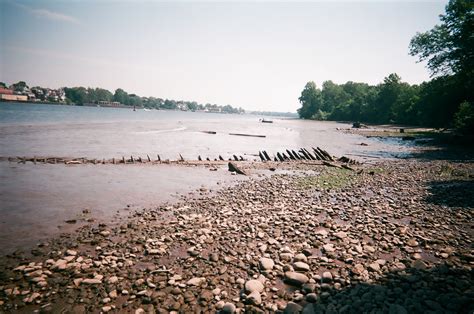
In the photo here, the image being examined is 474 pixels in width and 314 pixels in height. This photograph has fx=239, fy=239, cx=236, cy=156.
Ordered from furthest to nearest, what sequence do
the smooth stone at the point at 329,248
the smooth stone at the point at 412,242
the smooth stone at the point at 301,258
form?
the smooth stone at the point at 412,242
the smooth stone at the point at 329,248
the smooth stone at the point at 301,258

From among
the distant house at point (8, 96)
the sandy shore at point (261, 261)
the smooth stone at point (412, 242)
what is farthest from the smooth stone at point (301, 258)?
the distant house at point (8, 96)

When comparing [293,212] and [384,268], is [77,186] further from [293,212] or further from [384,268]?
[384,268]

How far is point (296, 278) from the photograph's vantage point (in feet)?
18.5

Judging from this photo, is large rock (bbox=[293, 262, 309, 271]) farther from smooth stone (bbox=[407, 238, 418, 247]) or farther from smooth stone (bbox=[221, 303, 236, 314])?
smooth stone (bbox=[407, 238, 418, 247])

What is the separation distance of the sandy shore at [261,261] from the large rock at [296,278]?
0.08ft

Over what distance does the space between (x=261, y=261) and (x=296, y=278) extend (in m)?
1.05

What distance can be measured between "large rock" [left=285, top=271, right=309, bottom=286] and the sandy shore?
0.02 meters

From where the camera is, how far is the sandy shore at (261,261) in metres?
4.98

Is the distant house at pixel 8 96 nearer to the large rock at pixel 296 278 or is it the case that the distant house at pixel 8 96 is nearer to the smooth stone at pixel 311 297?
the large rock at pixel 296 278

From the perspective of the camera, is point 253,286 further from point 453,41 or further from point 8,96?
point 8,96

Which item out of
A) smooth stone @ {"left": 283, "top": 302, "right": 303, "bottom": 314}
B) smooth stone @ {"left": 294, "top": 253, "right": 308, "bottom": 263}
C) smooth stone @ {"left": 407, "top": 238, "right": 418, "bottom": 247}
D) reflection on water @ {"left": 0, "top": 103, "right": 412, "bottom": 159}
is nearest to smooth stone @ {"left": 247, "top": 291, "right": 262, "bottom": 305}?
smooth stone @ {"left": 283, "top": 302, "right": 303, "bottom": 314}

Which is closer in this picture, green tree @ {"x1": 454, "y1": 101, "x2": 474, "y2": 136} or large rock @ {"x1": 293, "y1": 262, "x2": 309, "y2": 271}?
large rock @ {"x1": 293, "y1": 262, "x2": 309, "y2": 271}

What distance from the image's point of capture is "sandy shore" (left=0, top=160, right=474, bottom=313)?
4984 millimetres

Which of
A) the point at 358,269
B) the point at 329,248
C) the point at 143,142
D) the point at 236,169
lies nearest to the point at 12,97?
the point at 143,142
